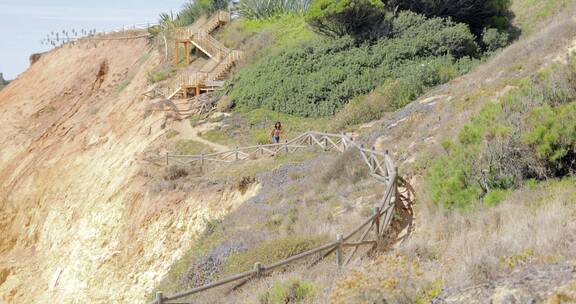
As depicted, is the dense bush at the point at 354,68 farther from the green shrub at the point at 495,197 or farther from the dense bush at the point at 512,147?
the green shrub at the point at 495,197

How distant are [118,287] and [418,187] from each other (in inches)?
419

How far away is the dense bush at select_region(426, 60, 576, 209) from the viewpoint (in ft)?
32.2

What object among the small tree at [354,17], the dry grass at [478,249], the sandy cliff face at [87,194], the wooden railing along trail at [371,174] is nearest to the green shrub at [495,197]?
the dry grass at [478,249]

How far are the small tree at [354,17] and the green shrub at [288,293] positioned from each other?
21.6 meters

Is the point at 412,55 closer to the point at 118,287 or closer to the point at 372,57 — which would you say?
the point at 372,57

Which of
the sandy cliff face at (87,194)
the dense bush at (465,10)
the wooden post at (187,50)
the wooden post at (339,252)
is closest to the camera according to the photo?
the wooden post at (339,252)

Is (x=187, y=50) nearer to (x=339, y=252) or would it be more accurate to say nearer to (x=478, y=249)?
(x=339, y=252)

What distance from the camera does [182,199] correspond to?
19.2 meters

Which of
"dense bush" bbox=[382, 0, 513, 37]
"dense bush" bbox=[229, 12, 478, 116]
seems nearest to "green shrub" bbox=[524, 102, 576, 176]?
"dense bush" bbox=[229, 12, 478, 116]

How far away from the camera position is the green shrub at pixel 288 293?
7.72m

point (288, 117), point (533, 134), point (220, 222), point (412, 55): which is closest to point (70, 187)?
point (288, 117)

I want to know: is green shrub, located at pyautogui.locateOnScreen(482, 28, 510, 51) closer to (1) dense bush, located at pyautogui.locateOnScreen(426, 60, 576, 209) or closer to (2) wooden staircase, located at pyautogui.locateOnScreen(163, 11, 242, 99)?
(2) wooden staircase, located at pyautogui.locateOnScreen(163, 11, 242, 99)

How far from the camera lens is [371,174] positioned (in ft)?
47.0

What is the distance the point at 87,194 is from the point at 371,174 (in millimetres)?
15758
